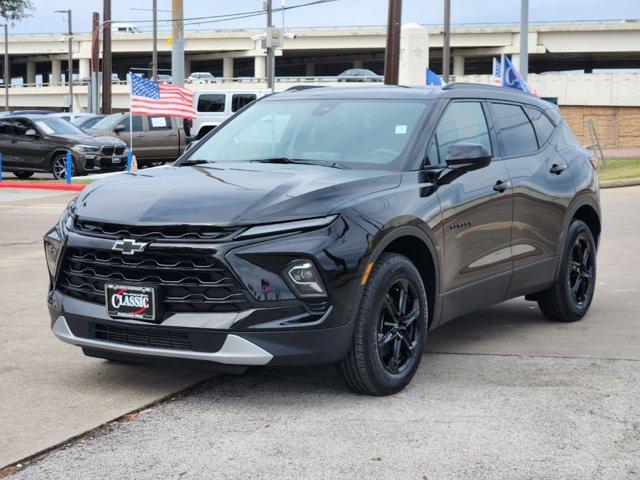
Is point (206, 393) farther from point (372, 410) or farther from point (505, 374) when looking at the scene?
point (505, 374)

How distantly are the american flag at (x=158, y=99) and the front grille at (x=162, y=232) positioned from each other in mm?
20395

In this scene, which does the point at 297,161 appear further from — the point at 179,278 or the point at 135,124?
the point at 135,124

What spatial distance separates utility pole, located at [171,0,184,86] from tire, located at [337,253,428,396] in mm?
24071

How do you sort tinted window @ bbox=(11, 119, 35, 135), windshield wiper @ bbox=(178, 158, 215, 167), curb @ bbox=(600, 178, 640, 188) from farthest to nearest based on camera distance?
tinted window @ bbox=(11, 119, 35, 135), curb @ bbox=(600, 178, 640, 188), windshield wiper @ bbox=(178, 158, 215, 167)

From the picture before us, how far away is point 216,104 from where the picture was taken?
35.0 meters

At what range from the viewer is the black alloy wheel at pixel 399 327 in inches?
223

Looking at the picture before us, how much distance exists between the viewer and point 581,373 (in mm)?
6250

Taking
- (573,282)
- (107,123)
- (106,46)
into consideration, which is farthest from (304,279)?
(106,46)

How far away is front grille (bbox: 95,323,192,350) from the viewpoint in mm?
5257

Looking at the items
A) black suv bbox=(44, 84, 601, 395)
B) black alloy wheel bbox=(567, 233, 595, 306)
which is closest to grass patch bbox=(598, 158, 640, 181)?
black alloy wheel bbox=(567, 233, 595, 306)

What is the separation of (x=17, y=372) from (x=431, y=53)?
93278mm

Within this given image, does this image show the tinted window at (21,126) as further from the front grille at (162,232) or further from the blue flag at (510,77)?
the front grille at (162,232)

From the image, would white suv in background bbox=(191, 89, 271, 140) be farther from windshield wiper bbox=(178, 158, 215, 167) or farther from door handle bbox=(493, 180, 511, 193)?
door handle bbox=(493, 180, 511, 193)

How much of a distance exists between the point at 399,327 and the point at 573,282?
2.74m
